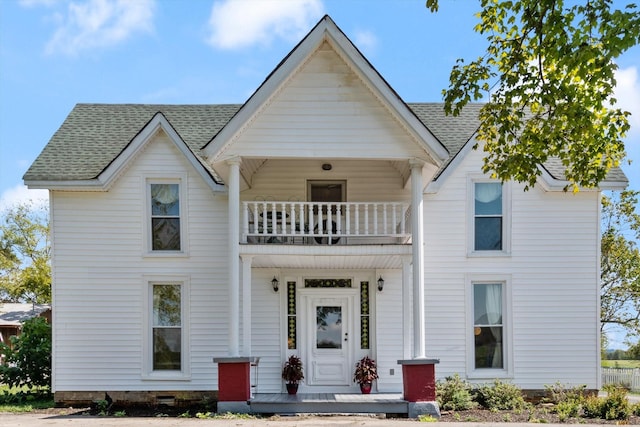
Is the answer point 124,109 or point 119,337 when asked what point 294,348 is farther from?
point 124,109

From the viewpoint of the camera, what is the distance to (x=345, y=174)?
1564cm

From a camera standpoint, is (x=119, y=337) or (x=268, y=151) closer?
(x=268, y=151)

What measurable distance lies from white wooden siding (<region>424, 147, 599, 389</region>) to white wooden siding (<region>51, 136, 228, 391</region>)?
201 inches

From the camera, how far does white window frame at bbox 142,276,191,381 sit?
14.9m

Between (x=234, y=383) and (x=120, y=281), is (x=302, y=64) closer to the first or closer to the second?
(x=234, y=383)

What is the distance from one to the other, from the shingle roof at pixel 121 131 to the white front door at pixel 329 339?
14.5 feet

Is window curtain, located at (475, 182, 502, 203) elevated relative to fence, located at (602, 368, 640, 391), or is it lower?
elevated

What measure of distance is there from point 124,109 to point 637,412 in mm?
14577

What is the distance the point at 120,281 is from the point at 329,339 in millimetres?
5084

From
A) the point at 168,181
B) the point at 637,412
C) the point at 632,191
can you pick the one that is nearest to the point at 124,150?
the point at 168,181

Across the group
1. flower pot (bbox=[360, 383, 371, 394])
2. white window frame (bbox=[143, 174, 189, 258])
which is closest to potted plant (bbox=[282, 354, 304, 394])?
flower pot (bbox=[360, 383, 371, 394])

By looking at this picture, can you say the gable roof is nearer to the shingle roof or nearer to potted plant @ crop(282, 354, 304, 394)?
the shingle roof

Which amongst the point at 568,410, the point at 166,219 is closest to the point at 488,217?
the point at 568,410

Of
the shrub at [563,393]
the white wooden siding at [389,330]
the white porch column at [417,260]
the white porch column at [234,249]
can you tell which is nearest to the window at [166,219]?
the white porch column at [234,249]
